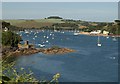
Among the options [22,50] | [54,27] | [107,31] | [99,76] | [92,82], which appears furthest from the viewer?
[54,27]

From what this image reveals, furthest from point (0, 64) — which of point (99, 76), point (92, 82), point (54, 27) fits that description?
point (54, 27)

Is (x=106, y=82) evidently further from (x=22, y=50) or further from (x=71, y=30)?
(x=71, y=30)

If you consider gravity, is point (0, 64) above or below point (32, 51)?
above

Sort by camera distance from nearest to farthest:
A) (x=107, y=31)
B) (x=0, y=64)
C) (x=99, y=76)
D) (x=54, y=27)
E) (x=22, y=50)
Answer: (x=0, y=64) < (x=99, y=76) < (x=22, y=50) < (x=107, y=31) < (x=54, y=27)

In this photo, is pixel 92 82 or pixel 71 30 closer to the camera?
pixel 92 82

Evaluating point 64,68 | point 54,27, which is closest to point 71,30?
point 54,27

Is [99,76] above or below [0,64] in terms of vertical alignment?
below

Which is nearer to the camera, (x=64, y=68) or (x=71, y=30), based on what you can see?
(x=64, y=68)

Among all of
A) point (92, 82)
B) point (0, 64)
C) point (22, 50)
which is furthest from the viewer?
point (22, 50)

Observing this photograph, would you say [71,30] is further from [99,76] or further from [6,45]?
[99,76]
